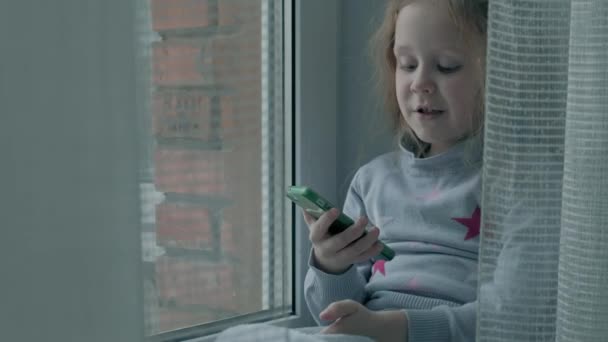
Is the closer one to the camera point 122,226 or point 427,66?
point 122,226

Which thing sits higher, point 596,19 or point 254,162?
point 596,19

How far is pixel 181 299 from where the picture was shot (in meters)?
0.66

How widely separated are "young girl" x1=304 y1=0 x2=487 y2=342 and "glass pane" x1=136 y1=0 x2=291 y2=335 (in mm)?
73

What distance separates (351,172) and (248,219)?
0.82ft

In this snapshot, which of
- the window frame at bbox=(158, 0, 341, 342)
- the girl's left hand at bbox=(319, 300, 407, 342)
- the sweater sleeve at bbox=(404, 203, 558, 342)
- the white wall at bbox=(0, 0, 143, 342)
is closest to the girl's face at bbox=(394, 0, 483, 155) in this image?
the window frame at bbox=(158, 0, 341, 342)

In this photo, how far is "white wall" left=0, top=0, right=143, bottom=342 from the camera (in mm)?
375

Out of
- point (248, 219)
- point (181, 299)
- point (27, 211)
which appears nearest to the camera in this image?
point (27, 211)

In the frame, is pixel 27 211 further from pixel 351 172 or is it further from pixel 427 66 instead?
pixel 351 172

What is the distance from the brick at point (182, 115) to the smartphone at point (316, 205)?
116 millimetres

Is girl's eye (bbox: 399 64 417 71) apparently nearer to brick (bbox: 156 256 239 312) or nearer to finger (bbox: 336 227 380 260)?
finger (bbox: 336 227 380 260)

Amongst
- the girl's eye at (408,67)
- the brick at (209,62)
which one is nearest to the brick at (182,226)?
the brick at (209,62)

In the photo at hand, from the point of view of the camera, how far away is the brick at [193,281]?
2.14 ft

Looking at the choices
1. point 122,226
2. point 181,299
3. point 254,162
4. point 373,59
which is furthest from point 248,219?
point 122,226

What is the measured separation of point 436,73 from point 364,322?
0.98 ft
